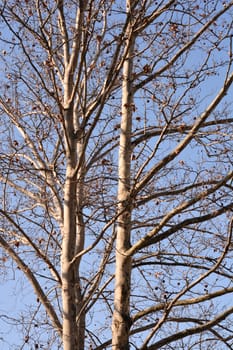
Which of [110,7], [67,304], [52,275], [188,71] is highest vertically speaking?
[110,7]

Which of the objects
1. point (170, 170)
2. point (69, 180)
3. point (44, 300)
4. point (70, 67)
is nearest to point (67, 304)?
point (44, 300)

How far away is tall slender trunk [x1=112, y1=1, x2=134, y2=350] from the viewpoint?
19.6 feet

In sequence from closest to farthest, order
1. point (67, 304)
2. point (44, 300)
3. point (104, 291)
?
point (67, 304), point (44, 300), point (104, 291)

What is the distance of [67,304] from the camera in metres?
6.04

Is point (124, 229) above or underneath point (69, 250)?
above

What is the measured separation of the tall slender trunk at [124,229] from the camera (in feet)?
19.6

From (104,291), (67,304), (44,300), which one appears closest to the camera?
(67,304)

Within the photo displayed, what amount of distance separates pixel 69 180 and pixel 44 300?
1.23 meters

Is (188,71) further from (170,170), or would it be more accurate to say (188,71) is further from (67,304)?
(67,304)

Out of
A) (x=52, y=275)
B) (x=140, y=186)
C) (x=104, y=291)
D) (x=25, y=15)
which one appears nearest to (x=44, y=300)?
(x=52, y=275)

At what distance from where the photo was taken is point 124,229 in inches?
248

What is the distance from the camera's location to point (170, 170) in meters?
6.79

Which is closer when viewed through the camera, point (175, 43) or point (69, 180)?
point (69, 180)

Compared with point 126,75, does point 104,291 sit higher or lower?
lower
